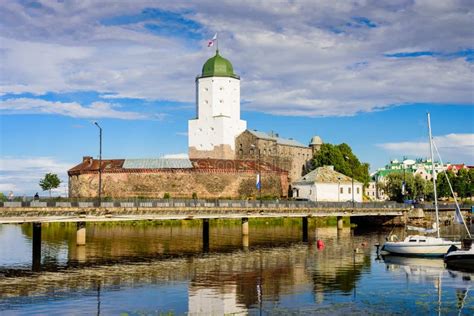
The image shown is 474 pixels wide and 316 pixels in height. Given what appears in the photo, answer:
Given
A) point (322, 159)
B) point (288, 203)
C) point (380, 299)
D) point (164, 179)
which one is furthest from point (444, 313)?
point (322, 159)

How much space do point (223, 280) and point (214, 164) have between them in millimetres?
82284

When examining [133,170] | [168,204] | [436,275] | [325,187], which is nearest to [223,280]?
[436,275]

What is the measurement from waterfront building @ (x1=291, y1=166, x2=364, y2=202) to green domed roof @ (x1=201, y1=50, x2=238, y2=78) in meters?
33.2

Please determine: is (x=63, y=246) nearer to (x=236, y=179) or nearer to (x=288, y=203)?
(x=288, y=203)

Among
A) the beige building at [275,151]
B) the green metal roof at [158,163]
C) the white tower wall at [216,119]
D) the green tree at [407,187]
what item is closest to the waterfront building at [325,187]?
the beige building at [275,151]

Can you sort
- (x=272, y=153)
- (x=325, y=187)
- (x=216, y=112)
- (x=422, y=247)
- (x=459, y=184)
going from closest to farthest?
(x=422, y=247) < (x=325, y=187) < (x=216, y=112) < (x=272, y=153) < (x=459, y=184)

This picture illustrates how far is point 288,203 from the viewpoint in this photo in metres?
82.9

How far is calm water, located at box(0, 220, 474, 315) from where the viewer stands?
34000 mm

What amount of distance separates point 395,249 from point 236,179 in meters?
69.2

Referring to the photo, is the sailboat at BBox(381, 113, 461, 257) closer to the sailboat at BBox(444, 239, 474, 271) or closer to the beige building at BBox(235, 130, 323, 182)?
the sailboat at BBox(444, 239, 474, 271)

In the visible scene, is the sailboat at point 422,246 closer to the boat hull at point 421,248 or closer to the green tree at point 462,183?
the boat hull at point 421,248

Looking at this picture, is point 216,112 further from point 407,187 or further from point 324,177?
point 407,187

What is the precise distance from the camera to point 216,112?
14375cm

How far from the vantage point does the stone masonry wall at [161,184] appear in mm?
121250
